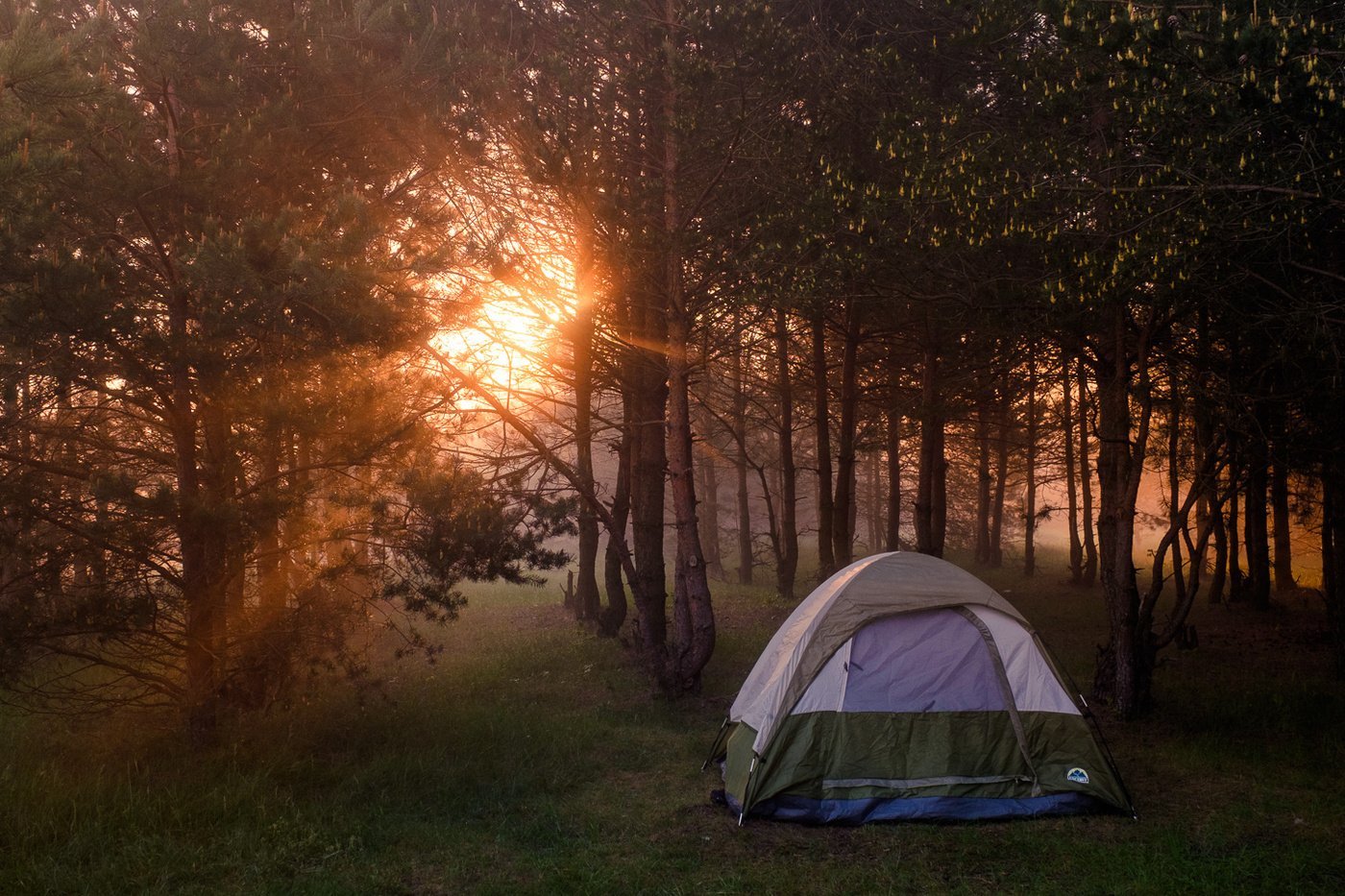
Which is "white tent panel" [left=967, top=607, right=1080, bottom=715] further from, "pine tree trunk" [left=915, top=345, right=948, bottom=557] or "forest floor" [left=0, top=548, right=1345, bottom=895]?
"pine tree trunk" [left=915, top=345, right=948, bottom=557]

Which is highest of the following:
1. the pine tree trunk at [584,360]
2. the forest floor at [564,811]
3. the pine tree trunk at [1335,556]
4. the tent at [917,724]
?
the pine tree trunk at [584,360]

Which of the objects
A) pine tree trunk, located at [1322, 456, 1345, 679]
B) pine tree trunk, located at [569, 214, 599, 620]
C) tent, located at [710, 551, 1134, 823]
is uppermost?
pine tree trunk, located at [569, 214, 599, 620]

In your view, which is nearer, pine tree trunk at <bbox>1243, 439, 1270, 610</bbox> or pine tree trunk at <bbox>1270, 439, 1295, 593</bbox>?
pine tree trunk at <bbox>1243, 439, 1270, 610</bbox>

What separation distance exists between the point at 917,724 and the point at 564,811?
10.2 feet

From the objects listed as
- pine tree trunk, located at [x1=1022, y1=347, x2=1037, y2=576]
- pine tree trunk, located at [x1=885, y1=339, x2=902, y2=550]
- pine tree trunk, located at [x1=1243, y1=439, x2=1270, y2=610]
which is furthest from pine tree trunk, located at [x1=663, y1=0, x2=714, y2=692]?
pine tree trunk, located at [x1=1243, y1=439, x2=1270, y2=610]

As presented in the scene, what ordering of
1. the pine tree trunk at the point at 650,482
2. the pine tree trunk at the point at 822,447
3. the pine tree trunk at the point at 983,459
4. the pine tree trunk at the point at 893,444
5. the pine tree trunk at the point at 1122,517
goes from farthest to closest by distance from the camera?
the pine tree trunk at the point at 893,444 → the pine tree trunk at the point at 983,459 → the pine tree trunk at the point at 822,447 → the pine tree trunk at the point at 650,482 → the pine tree trunk at the point at 1122,517

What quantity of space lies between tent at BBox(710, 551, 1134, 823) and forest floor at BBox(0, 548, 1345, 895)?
0.26 m

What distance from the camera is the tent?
7.73 meters

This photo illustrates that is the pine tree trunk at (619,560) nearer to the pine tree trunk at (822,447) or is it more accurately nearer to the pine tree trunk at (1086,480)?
the pine tree trunk at (822,447)

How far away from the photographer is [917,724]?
7930 millimetres

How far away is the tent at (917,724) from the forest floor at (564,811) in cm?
26

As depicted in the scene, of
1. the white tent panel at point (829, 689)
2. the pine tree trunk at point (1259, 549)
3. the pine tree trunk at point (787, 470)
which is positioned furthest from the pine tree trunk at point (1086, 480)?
the white tent panel at point (829, 689)

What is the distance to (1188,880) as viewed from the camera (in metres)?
6.32

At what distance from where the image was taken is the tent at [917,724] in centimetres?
773
